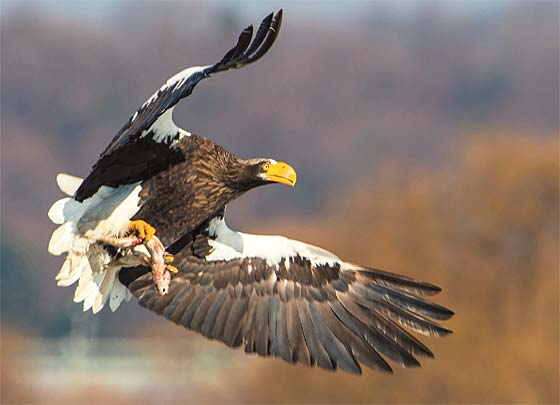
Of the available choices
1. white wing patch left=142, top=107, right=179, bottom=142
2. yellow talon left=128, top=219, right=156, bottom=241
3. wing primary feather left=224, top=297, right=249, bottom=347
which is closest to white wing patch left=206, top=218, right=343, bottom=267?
wing primary feather left=224, top=297, right=249, bottom=347

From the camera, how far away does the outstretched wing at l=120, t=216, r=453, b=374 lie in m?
8.27

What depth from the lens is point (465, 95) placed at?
70500mm

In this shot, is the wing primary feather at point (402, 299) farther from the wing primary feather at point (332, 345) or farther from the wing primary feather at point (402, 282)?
the wing primary feather at point (332, 345)

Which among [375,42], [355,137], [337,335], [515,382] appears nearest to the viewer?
[337,335]

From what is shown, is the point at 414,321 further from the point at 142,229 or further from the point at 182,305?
the point at 142,229

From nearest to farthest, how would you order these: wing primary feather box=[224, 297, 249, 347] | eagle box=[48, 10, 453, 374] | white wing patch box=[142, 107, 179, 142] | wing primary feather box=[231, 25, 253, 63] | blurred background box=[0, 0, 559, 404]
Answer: wing primary feather box=[231, 25, 253, 63], white wing patch box=[142, 107, 179, 142], eagle box=[48, 10, 453, 374], wing primary feather box=[224, 297, 249, 347], blurred background box=[0, 0, 559, 404]

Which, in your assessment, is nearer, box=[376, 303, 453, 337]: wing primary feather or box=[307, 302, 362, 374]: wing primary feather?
box=[376, 303, 453, 337]: wing primary feather

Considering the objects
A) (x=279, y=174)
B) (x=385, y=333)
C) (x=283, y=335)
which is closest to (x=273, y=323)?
(x=283, y=335)

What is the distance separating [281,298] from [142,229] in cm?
103

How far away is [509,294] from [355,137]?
39551 mm

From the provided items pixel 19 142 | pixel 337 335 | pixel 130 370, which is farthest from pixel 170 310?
pixel 19 142

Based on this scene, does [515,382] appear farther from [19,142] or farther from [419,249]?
[19,142]

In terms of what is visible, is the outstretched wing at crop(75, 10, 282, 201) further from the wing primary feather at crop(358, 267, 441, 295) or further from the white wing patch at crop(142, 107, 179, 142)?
the wing primary feather at crop(358, 267, 441, 295)

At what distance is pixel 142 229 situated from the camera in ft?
25.7
